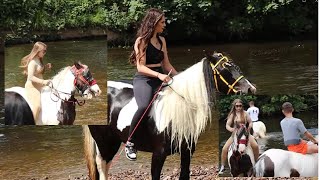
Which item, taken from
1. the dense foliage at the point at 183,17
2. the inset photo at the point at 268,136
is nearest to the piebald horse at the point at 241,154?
the inset photo at the point at 268,136

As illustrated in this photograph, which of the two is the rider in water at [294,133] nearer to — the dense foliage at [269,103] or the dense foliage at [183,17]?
the dense foliage at [269,103]

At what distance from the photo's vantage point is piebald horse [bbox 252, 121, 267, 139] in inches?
155

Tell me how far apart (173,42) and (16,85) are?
8771 mm

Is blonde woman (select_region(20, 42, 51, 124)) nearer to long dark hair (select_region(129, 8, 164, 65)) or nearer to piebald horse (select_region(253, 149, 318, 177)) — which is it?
long dark hair (select_region(129, 8, 164, 65))

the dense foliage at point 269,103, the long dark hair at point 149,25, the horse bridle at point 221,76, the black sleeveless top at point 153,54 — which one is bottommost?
the dense foliage at point 269,103

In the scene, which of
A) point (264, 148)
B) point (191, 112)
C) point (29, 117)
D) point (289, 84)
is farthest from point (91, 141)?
point (289, 84)

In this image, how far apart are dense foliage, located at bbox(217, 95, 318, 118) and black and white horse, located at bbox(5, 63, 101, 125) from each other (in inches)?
33.3

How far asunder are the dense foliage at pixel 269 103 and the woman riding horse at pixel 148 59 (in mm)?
419

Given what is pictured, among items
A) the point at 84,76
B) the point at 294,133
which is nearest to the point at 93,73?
the point at 84,76

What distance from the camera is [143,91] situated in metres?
3.78

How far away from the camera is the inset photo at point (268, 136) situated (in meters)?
3.88

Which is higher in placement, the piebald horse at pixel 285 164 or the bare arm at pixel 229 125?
the bare arm at pixel 229 125

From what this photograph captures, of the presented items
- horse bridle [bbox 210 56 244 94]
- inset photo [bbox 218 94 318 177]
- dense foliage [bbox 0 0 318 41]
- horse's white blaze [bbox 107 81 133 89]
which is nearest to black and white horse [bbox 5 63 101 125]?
horse's white blaze [bbox 107 81 133 89]

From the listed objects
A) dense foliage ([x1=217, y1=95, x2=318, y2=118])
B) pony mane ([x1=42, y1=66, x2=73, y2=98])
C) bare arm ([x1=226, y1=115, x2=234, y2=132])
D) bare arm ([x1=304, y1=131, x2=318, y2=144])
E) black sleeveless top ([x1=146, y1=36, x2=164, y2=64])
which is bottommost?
bare arm ([x1=304, y1=131, x2=318, y2=144])
